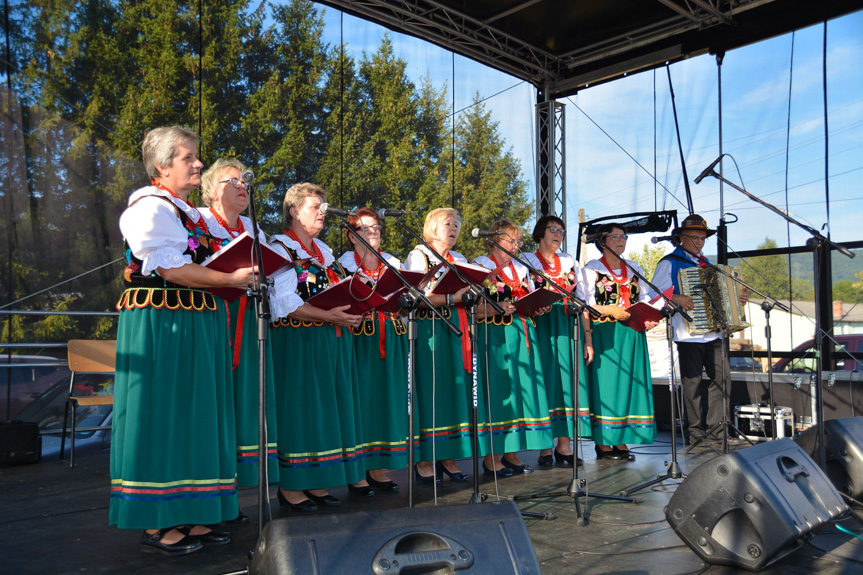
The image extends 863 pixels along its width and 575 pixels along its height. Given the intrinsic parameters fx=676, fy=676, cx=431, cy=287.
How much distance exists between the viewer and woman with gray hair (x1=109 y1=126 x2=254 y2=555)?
273 cm

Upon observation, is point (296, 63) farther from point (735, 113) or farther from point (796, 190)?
point (796, 190)

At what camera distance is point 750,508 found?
2.64 metres

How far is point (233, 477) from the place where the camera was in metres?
2.97

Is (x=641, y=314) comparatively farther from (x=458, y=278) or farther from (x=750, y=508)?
(x=750, y=508)

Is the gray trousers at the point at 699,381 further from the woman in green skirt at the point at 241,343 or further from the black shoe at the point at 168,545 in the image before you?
the black shoe at the point at 168,545

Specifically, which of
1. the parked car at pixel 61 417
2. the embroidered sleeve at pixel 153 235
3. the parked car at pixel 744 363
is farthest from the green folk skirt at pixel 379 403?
the parked car at pixel 744 363

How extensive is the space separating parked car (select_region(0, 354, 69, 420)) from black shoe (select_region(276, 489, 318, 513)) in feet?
10.5

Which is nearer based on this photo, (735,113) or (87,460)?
(87,460)

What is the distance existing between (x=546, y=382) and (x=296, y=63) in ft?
15.3

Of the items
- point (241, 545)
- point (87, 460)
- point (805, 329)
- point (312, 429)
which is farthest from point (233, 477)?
point (805, 329)

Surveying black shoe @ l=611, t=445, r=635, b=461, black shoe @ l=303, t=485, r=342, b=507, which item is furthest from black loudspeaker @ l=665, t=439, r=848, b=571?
black shoe @ l=611, t=445, r=635, b=461

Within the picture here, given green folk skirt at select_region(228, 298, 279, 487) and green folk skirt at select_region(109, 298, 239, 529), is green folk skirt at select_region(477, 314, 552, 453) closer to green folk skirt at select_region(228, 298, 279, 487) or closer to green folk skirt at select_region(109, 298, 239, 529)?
green folk skirt at select_region(228, 298, 279, 487)

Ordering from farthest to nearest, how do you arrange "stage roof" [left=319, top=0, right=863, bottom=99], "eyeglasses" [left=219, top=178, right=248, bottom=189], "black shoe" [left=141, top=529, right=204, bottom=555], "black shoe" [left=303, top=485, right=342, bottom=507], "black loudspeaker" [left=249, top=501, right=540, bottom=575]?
1. "stage roof" [left=319, top=0, right=863, bottom=99]
2. "black shoe" [left=303, top=485, right=342, bottom=507]
3. "eyeglasses" [left=219, top=178, right=248, bottom=189]
4. "black shoe" [left=141, top=529, right=204, bottom=555]
5. "black loudspeaker" [left=249, top=501, right=540, bottom=575]

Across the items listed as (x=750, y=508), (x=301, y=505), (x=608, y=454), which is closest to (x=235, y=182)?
(x=301, y=505)
